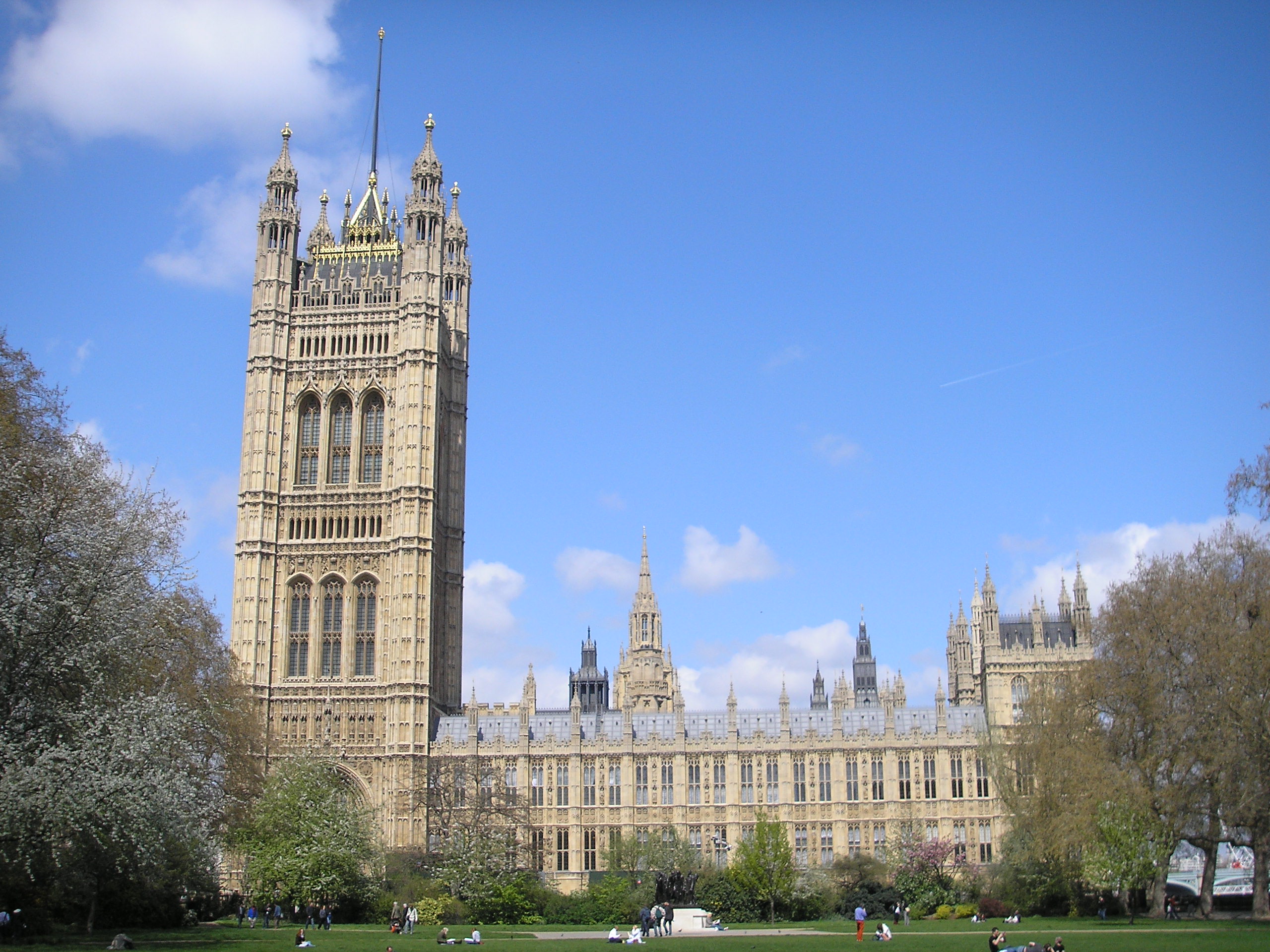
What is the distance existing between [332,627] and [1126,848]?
42834 mm

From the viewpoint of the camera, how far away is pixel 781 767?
2753 inches

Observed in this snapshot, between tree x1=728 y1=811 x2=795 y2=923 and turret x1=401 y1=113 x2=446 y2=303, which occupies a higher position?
turret x1=401 y1=113 x2=446 y2=303

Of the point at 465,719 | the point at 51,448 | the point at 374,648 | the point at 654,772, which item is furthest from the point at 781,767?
the point at 51,448

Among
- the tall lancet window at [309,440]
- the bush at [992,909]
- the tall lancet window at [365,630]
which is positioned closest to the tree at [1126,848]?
the bush at [992,909]

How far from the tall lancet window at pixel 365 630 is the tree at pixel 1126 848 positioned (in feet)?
127

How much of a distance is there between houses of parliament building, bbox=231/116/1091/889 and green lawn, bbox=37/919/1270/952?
20087 mm

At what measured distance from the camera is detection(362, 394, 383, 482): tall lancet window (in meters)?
74.3

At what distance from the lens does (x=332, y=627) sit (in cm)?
7188

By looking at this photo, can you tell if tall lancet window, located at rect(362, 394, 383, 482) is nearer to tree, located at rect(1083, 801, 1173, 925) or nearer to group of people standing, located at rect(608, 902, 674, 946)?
group of people standing, located at rect(608, 902, 674, 946)

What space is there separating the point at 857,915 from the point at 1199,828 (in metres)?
11.5

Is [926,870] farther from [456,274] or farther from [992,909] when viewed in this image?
[456,274]

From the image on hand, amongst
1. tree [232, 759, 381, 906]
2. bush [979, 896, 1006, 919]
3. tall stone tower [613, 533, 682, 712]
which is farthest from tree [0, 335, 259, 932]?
tall stone tower [613, 533, 682, 712]

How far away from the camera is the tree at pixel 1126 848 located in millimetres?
42844

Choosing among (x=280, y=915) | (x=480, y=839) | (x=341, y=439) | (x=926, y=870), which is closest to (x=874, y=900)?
(x=926, y=870)
